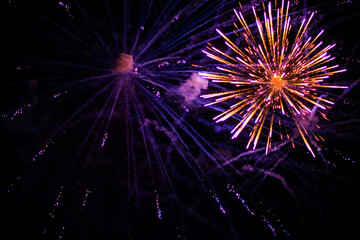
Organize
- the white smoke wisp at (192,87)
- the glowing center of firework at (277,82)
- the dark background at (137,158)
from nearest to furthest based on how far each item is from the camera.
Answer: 1. the dark background at (137,158)
2. the glowing center of firework at (277,82)
3. the white smoke wisp at (192,87)

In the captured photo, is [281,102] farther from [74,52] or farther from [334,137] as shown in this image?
[74,52]

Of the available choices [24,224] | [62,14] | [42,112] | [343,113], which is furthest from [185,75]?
[24,224]

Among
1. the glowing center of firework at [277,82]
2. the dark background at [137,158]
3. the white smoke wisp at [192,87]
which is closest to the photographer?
the dark background at [137,158]

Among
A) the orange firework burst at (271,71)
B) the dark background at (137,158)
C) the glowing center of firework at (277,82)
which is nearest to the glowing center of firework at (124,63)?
the dark background at (137,158)

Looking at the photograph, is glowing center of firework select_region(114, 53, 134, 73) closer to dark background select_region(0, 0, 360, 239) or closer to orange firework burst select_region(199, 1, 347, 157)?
dark background select_region(0, 0, 360, 239)

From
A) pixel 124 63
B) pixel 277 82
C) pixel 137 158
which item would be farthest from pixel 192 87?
pixel 137 158

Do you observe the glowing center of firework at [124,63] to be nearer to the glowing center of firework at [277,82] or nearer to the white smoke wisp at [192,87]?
the white smoke wisp at [192,87]

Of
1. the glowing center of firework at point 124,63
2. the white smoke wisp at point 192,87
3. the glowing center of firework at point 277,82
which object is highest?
the glowing center of firework at point 124,63
